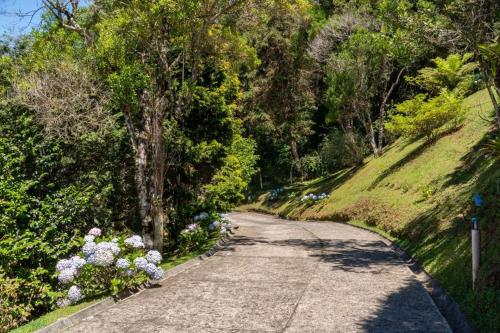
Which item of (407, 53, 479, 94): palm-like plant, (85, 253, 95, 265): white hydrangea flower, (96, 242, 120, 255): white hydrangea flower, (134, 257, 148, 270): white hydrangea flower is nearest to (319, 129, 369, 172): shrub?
(407, 53, 479, 94): palm-like plant

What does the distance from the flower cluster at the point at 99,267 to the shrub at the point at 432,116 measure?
54.1 ft

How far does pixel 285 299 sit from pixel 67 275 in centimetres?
411

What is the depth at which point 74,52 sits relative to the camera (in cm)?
1502

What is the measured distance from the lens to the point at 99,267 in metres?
9.34

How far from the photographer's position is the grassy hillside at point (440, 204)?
7941 mm

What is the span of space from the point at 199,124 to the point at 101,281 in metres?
11.1

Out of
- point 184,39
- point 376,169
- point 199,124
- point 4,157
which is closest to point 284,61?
point 376,169

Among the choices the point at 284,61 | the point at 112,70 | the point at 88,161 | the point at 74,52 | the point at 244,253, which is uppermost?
the point at 284,61

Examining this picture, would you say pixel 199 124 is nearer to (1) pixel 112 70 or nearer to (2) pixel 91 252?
(1) pixel 112 70

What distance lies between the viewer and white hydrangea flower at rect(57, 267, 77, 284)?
8695 mm

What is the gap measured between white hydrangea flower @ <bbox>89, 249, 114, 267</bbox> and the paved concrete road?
848 millimetres

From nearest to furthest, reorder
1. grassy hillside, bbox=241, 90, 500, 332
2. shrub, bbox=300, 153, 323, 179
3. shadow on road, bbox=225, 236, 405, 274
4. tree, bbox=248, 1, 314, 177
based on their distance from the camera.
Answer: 1. grassy hillside, bbox=241, 90, 500, 332
2. shadow on road, bbox=225, 236, 405, 274
3. tree, bbox=248, 1, 314, 177
4. shrub, bbox=300, 153, 323, 179

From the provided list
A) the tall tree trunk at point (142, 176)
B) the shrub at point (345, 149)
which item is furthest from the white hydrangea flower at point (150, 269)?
the shrub at point (345, 149)

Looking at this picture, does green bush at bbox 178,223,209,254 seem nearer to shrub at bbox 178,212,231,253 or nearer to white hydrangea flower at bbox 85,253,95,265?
shrub at bbox 178,212,231,253
